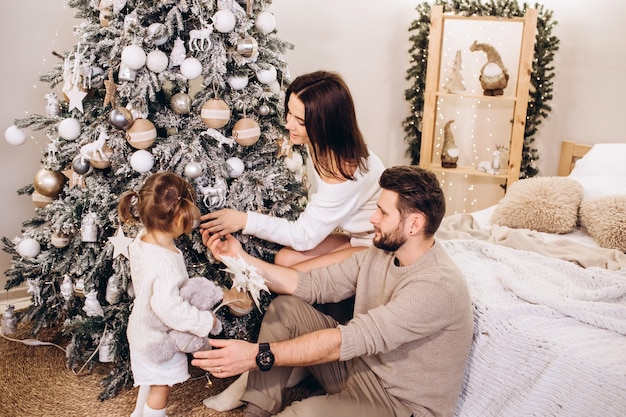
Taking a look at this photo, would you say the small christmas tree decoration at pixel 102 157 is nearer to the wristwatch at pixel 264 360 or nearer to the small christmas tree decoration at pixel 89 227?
the small christmas tree decoration at pixel 89 227

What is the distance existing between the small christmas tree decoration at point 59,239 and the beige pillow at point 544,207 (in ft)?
6.66

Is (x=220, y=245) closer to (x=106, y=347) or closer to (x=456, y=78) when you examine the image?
(x=106, y=347)

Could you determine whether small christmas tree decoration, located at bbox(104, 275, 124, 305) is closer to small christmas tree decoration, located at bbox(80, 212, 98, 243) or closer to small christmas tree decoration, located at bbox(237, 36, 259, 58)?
small christmas tree decoration, located at bbox(80, 212, 98, 243)

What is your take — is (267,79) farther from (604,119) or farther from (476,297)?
(604,119)

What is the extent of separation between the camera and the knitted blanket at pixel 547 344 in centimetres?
155

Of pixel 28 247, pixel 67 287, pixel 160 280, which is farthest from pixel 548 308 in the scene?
pixel 28 247

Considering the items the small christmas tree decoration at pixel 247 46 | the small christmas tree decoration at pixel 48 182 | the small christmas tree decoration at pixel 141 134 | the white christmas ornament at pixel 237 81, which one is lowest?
the small christmas tree decoration at pixel 48 182

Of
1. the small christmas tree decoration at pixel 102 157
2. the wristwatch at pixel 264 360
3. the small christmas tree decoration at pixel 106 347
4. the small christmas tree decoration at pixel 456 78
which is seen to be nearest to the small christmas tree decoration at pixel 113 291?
the small christmas tree decoration at pixel 106 347

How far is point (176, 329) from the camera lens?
1752 millimetres

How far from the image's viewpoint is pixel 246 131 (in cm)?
206

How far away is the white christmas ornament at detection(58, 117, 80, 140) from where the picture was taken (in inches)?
80.4

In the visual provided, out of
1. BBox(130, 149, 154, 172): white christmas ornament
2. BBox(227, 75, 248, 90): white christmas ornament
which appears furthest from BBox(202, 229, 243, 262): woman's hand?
BBox(227, 75, 248, 90): white christmas ornament

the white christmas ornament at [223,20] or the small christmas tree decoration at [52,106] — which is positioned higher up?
the white christmas ornament at [223,20]

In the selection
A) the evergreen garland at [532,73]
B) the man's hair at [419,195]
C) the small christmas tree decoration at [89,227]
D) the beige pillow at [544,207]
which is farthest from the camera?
the evergreen garland at [532,73]
